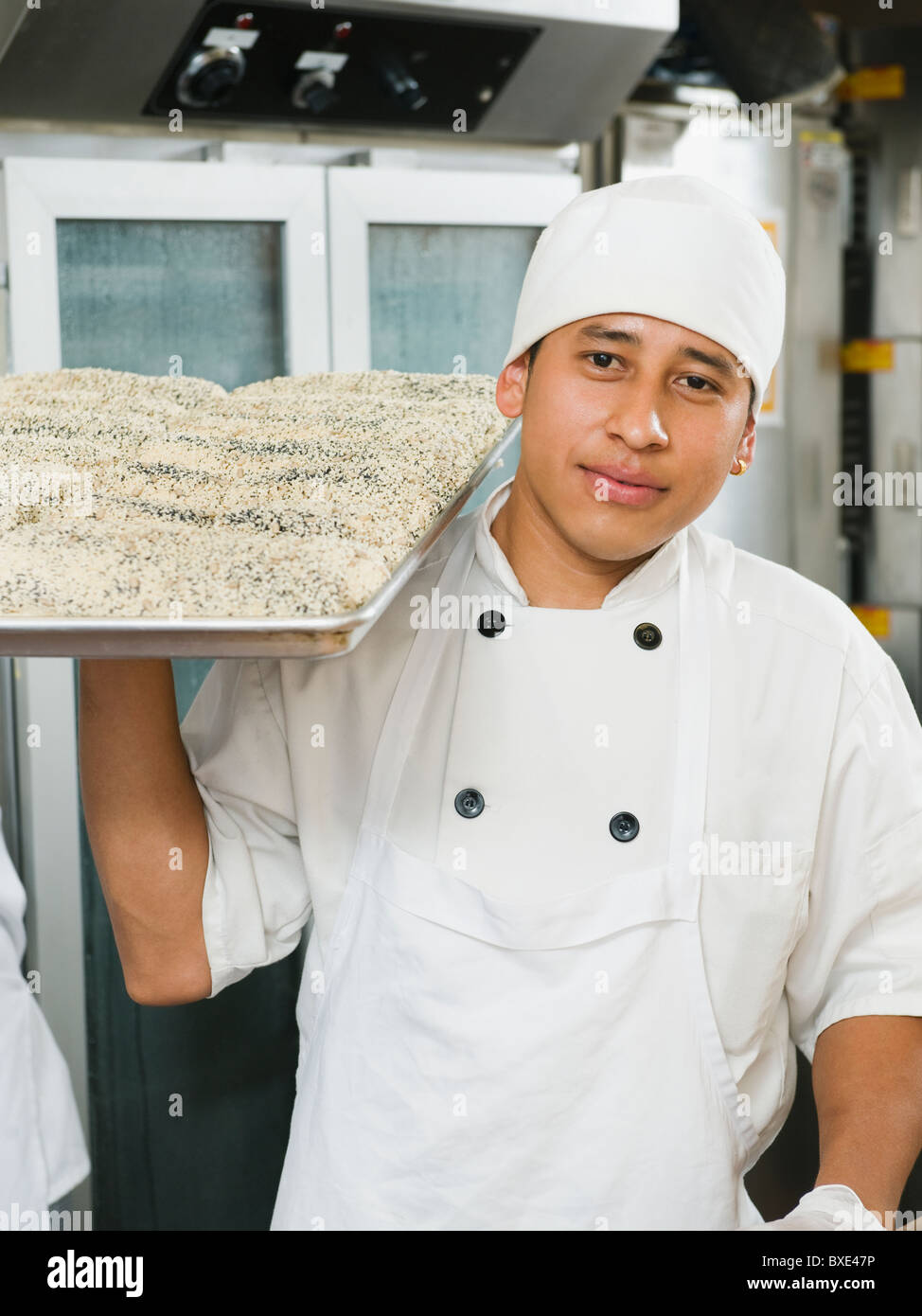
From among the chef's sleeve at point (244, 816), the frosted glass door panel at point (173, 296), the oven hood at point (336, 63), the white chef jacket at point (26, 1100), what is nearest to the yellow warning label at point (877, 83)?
the oven hood at point (336, 63)

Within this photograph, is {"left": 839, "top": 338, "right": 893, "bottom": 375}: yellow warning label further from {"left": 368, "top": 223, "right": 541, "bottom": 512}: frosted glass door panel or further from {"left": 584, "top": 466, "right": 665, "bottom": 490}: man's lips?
{"left": 584, "top": 466, "right": 665, "bottom": 490}: man's lips

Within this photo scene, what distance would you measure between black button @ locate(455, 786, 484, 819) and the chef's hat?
383mm

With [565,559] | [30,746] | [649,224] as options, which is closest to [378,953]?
[565,559]

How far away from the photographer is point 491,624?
114cm

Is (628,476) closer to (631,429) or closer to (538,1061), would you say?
(631,429)

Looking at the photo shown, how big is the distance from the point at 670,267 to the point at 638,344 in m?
0.06

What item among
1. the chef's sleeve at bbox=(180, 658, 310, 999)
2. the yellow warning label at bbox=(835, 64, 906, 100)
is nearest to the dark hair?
the chef's sleeve at bbox=(180, 658, 310, 999)

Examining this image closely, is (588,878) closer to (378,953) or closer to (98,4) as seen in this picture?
(378,953)

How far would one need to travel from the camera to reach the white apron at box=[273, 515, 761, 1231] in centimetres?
105

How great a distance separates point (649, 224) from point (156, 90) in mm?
976

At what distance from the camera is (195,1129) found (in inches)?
78.7

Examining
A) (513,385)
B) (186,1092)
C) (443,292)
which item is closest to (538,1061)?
(513,385)
